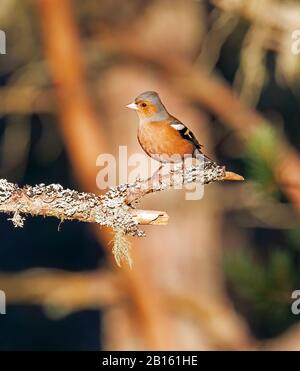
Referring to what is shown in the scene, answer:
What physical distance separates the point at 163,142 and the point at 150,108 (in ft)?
0.55

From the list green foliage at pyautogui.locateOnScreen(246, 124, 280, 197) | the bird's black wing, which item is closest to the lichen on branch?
green foliage at pyautogui.locateOnScreen(246, 124, 280, 197)

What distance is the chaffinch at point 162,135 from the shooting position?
1.91 metres

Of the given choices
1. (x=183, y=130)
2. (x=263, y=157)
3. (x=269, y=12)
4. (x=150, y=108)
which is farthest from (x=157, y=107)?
(x=269, y=12)

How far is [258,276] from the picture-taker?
1885 mm

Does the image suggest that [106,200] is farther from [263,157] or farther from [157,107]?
[157,107]

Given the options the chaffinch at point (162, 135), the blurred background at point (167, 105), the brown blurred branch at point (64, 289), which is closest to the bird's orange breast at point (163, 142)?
the chaffinch at point (162, 135)

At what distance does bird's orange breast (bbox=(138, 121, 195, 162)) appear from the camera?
74.5 inches

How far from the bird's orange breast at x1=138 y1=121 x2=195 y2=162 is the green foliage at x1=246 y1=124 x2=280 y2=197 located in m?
0.18

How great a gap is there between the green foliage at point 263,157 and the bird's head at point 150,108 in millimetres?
303

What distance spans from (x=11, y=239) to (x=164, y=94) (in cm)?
259

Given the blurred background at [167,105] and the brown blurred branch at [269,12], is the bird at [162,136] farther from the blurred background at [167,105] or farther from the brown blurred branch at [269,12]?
the brown blurred branch at [269,12]

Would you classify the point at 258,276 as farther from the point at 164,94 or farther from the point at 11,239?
the point at 11,239

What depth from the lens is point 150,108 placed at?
2090 mm

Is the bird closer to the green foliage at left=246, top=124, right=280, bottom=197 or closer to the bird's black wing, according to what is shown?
the bird's black wing
